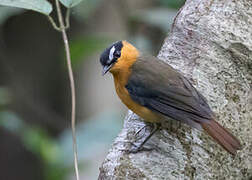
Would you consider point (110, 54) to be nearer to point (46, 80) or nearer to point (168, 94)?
point (168, 94)

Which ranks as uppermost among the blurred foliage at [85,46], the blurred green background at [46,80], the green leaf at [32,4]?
the green leaf at [32,4]

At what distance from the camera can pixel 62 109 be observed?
8422 mm

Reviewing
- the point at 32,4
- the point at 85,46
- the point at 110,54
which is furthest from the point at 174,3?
the point at 32,4

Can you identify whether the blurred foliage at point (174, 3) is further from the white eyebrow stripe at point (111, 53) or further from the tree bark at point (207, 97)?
the tree bark at point (207, 97)

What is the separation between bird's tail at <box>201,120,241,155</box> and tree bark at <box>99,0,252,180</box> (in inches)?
2.8

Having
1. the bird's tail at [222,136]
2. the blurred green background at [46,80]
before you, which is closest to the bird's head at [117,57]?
the bird's tail at [222,136]

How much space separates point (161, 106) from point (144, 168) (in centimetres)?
74

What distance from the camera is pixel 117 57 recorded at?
12.0 feet

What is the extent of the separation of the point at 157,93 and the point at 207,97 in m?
0.52

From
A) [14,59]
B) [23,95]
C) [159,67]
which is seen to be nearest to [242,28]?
[159,67]

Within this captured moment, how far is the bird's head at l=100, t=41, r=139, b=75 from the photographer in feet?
11.7

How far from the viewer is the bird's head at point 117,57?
3.56 metres

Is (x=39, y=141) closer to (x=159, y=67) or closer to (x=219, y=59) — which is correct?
(x=159, y=67)

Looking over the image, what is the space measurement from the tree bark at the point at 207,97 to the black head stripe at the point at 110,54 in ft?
1.70
